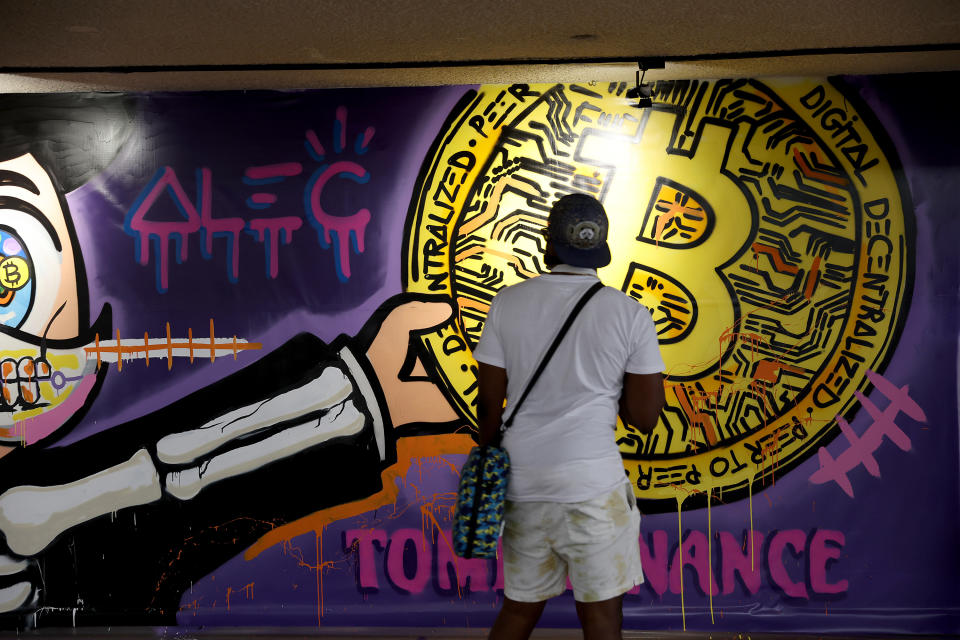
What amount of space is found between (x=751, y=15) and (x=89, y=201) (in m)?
3.03

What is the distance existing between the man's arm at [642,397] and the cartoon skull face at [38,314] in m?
2.67

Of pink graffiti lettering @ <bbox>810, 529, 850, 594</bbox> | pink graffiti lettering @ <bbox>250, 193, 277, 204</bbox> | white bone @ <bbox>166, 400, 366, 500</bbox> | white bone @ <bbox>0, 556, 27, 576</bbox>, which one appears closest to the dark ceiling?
pink graffiti lettering @ <bbox>250, 193, 277, 204</bbox>

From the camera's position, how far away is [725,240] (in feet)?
12.1

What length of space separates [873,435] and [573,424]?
2078 mm

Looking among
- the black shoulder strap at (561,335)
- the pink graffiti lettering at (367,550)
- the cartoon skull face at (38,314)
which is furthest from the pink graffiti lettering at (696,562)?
the cartoon skull face at (38,314)

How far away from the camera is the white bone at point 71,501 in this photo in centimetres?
382

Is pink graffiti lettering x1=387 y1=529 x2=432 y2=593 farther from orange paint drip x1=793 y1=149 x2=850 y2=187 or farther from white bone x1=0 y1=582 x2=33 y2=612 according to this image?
orange paint drip x1=793 y1=149 x2=850 y2=187

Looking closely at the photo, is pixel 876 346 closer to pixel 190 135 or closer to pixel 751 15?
pixel 751 15

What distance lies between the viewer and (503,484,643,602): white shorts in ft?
7.26

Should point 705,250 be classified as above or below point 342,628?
above

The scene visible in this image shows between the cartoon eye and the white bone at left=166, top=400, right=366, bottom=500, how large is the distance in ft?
3.31

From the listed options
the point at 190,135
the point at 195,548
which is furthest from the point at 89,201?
the point at 195,548

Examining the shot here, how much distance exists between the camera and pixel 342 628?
3773 mm

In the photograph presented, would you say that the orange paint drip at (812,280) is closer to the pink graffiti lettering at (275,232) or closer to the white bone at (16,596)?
the pink graffiti lettering at (275,232)
